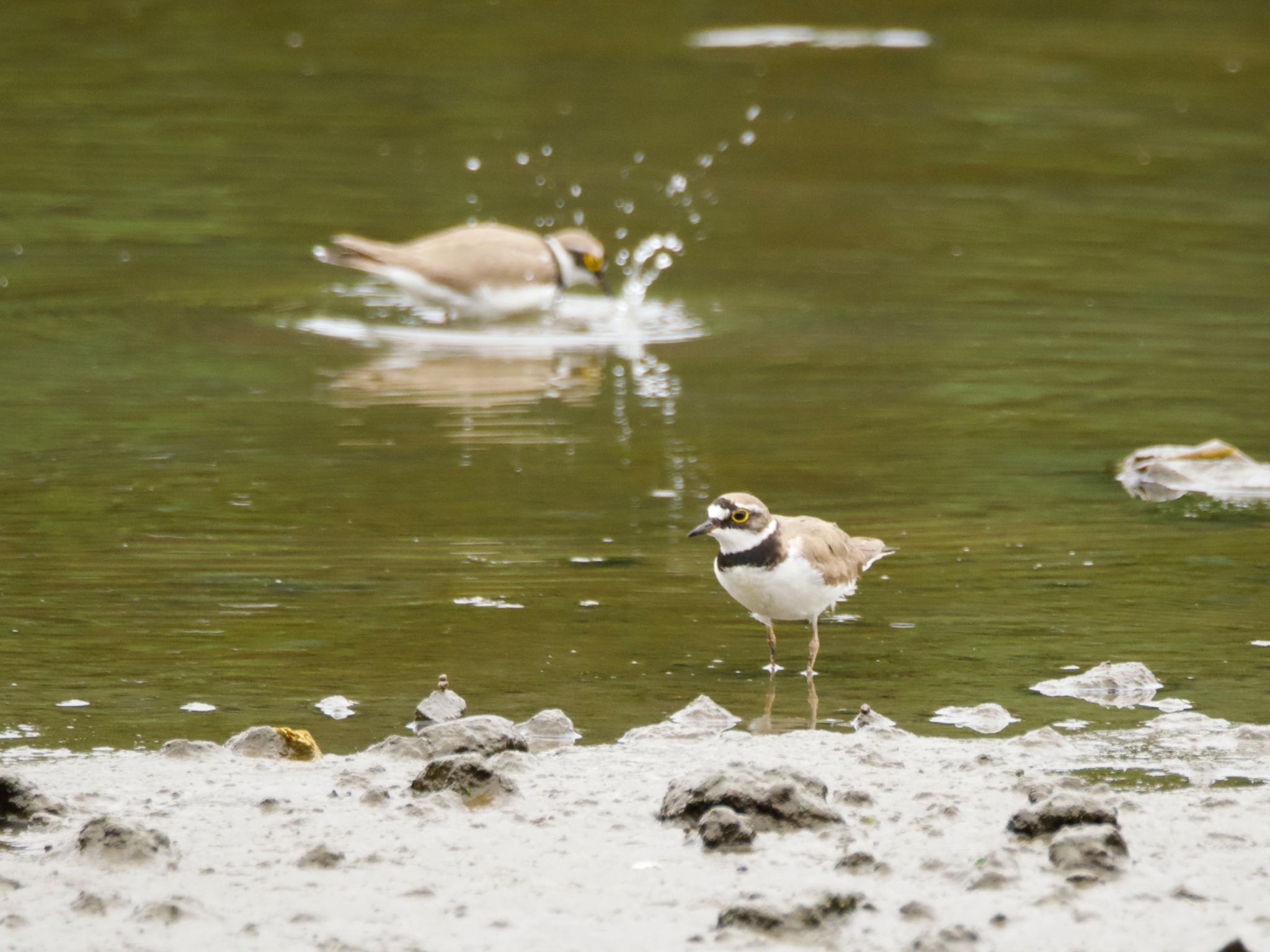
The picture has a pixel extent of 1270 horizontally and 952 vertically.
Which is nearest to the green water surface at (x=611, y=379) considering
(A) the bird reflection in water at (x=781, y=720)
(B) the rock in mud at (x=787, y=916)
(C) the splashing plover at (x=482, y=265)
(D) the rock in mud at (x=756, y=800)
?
(A) the bird reflection in water at (x=781, y=720)

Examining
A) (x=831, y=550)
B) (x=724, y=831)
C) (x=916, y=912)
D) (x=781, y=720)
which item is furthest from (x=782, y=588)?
(x=916, y=912)

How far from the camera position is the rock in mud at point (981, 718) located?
6.01 metres

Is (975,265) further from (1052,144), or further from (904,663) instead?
(904,663)

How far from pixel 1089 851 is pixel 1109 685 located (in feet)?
5.97

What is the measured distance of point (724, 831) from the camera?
482 cm

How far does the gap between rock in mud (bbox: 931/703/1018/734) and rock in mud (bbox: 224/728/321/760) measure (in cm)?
190

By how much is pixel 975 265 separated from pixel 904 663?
350 inches

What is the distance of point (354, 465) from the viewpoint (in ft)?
31.3

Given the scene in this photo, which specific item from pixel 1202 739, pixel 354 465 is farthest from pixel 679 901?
pixel 354 465

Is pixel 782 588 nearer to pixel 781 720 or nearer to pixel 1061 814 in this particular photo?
pixel 781 720

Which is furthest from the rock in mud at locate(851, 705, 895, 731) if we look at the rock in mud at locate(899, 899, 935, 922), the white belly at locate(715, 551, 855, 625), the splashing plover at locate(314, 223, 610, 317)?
the splashing plover at locate(314, 223, 610, 317)

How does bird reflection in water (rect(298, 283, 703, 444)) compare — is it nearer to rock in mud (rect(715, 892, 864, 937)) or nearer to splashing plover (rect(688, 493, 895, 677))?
splashing plover (rect(688, 493, 895, 677))

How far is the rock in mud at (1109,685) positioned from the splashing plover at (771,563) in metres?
0.77

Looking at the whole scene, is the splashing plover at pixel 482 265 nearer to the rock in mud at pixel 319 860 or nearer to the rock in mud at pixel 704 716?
the rock in mud at pixel 704 716
